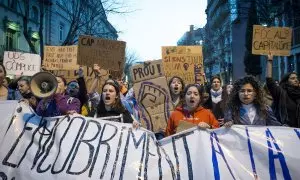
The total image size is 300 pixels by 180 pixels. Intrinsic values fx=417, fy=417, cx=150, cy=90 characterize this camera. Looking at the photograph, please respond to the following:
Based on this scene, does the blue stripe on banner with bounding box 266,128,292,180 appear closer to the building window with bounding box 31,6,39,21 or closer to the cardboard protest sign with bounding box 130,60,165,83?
the cardboard protest sign with bounding box 130,60,165,83

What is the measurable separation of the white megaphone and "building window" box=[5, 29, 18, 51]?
25.3 metres

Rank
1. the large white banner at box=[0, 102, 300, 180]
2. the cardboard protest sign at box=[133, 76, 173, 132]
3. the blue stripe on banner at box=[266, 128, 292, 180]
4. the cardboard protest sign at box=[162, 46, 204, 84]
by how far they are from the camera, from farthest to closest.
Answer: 1. the cardboard protest sign at box=[162, 46, 204, 84]
2. the cardboard protest sign at box=[133, 76, 173, 132]
3. the blue stripe on banner at box=[266, 128, 292, 180]
4. the large white banner at box=[0, 102, 300, 180]

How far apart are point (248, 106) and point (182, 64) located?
13.1 feet

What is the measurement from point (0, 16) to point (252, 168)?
1019 inches

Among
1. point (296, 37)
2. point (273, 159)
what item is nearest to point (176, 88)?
point (273, 159)

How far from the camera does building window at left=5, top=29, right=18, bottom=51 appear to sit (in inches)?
1094

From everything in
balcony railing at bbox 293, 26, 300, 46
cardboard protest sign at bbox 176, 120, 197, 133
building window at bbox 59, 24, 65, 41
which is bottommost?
cardboard protest sign at bbox 176, 120, 197, 133

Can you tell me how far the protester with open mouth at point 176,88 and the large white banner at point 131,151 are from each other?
6.03ft

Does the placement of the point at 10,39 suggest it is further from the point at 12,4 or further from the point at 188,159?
the point at 188,159


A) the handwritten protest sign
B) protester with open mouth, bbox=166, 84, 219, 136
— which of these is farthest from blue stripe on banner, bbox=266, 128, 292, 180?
the handwritten protest sign

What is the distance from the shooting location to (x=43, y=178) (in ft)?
11.8

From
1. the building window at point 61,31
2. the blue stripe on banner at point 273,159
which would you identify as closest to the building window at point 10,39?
the building window at point 61,31

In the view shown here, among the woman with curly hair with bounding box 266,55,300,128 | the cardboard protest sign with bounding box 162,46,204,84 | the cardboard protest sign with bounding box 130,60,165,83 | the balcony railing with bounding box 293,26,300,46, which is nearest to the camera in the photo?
the woman with curly hair with bounding box 266,55,300,128

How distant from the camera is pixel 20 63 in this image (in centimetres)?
836
